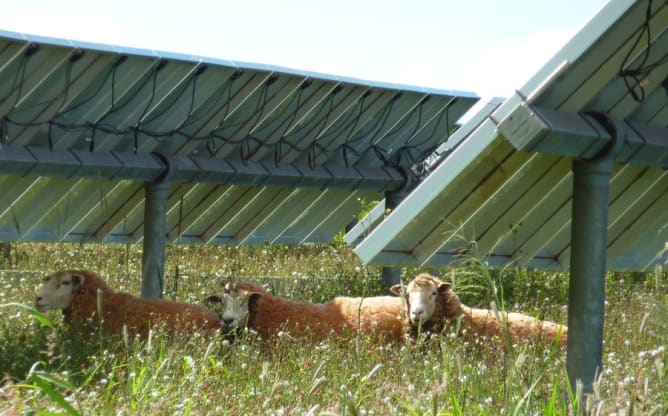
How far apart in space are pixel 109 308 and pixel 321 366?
6.17 meters

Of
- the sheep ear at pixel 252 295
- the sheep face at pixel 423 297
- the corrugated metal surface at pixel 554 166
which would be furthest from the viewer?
the sheep ear at pixel 252 295

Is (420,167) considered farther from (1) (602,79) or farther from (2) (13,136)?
(1) (602,79)

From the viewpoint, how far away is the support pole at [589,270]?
268 inches

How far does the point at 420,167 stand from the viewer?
15805 mm

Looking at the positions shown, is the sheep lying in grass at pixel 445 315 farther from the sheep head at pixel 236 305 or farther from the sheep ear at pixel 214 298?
the sheep ear at pixel 214 298

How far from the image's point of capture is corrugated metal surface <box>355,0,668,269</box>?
6.36 meters

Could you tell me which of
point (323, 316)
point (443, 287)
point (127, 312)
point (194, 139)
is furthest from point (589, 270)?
point (194, 139)

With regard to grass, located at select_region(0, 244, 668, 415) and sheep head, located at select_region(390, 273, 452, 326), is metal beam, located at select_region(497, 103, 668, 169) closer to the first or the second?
grass, located at select_region(0, 244, 668, 415)

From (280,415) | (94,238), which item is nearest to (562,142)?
(280,415)

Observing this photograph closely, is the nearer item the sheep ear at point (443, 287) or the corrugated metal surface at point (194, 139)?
the sheep ear at point (443, 287)

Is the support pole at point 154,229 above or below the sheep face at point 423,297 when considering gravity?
above

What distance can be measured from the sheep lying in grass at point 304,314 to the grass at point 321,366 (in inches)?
20.6

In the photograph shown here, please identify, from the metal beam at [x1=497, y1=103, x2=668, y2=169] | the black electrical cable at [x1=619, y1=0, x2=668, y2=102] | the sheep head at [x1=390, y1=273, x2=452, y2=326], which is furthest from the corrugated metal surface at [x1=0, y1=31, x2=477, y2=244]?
the black electrical cable at [x1=619, y1=0, x2=668, y2=102]

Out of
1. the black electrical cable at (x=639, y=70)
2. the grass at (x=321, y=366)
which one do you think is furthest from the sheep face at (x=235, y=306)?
the black electrical cable at (x=639, y=70)
